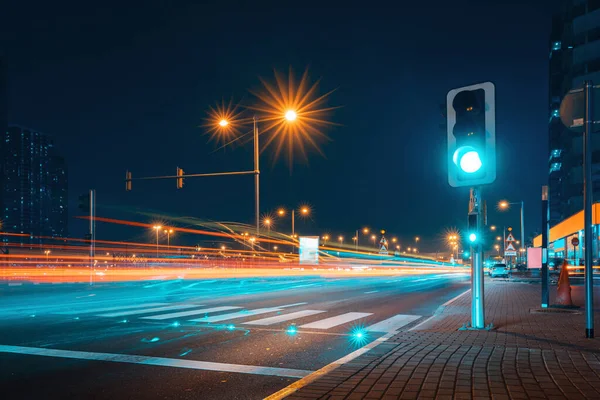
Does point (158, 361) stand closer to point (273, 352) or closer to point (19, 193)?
point (273, 352)

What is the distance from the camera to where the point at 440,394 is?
5.09 m

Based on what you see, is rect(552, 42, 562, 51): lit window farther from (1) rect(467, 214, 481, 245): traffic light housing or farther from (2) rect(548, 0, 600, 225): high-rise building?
(1) rect(467, 214, 481, 245): traffic light housing

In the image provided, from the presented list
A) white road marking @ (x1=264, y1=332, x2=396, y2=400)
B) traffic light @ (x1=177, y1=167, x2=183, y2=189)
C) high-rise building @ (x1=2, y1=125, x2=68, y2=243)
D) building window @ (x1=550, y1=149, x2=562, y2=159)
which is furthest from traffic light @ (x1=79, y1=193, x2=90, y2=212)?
high-rise building @ (x1=2, y1=125, x2=68, y2=243)

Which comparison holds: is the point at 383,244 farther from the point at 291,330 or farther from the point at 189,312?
the point at 291,330

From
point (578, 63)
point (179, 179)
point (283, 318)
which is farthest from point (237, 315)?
point (578, 63)

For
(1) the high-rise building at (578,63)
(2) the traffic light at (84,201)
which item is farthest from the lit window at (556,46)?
(2) the traffic light at (84,201)

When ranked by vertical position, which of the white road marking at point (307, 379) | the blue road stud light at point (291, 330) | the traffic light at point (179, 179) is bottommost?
the blue road stud light at point (291, 330)

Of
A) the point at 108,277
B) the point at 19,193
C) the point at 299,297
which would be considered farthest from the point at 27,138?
the point at 299,297

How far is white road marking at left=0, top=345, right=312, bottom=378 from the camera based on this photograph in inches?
275

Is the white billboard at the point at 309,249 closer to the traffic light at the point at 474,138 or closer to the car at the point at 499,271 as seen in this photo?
the car at the point at 499,271

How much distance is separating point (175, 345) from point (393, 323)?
5366 millimetres

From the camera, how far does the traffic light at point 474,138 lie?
28.7 ft

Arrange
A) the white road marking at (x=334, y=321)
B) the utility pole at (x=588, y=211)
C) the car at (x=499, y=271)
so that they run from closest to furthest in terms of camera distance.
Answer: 1. the utility pole at (x=588, y=211)
2. the white road marking at (x=334, y=321)
3. the car at (x=499, y=271)

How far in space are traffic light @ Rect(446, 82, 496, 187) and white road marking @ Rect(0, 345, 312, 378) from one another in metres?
4.24
